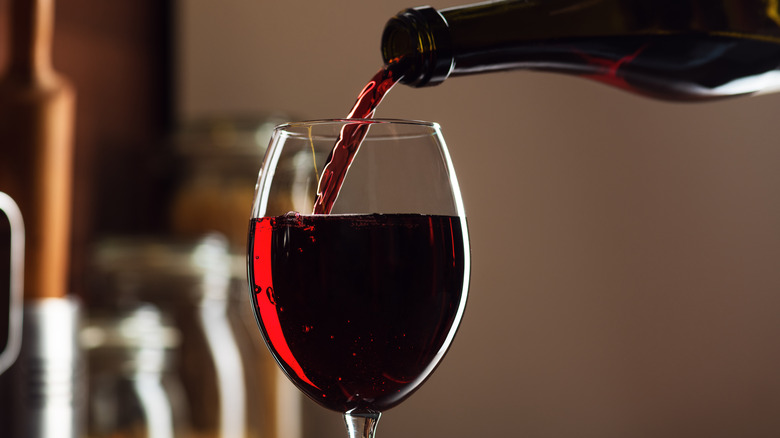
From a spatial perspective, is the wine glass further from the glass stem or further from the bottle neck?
the bottle neck

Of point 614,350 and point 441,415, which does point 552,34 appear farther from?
point 441,415

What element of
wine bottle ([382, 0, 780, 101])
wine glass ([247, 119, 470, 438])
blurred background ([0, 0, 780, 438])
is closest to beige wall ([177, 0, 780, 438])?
blurred background ([0, 0, 780, 438])

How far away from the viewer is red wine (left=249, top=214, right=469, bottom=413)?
0.56m

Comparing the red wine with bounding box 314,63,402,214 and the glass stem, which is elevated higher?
the red wine with bounding box 314,63,402,214

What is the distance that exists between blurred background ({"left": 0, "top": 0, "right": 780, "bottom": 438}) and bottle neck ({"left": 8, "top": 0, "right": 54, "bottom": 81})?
0.43 metres

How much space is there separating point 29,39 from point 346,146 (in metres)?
0.57

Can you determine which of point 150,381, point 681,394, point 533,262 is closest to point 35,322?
point 150,381

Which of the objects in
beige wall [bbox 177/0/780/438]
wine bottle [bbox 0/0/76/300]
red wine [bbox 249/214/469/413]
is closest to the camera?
red wine [bbox 249/214/469/413]

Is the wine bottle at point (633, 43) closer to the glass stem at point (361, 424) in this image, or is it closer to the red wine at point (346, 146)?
the red wine at point (346, 146)

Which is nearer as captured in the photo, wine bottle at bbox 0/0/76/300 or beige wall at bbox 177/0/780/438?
wine bottle at bbox 0/0/76/300

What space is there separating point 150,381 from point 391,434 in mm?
591

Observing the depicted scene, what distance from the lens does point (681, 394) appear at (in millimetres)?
1474

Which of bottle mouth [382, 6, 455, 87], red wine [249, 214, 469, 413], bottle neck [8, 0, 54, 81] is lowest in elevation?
red wine [249, 214, 469, 413]

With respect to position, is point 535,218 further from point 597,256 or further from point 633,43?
point 633,43
